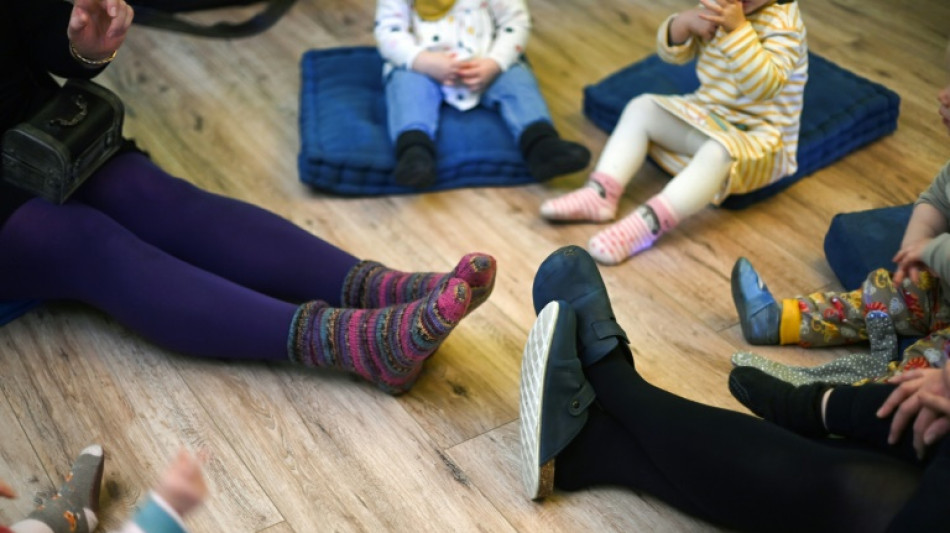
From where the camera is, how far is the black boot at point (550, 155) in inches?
75.9

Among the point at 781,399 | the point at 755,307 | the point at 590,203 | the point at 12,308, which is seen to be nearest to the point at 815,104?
the point at 590,203

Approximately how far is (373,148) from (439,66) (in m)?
0.22

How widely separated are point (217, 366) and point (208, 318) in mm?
122

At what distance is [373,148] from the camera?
6.54 ft

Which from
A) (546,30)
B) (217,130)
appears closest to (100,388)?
(217,130)

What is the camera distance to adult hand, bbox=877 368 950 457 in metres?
1.11

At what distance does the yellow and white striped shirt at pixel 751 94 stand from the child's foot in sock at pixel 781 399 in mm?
608

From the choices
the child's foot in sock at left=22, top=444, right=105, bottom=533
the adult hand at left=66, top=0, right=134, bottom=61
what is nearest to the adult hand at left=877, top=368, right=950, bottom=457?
the child's foot in sock at left=22, top=444, right=105, bottom=533

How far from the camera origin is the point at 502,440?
56.1 inches

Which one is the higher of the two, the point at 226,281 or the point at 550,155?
the point at 226,281

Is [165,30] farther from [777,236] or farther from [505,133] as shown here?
[777,236]

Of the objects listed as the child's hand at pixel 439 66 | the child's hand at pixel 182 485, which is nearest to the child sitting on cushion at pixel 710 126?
the child's hand at pixel 439 66

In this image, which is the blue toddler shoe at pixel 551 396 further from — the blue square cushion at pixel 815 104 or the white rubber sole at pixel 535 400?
the blue square cushion at pixel 815 104

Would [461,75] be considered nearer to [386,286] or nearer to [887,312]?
[386,286]
